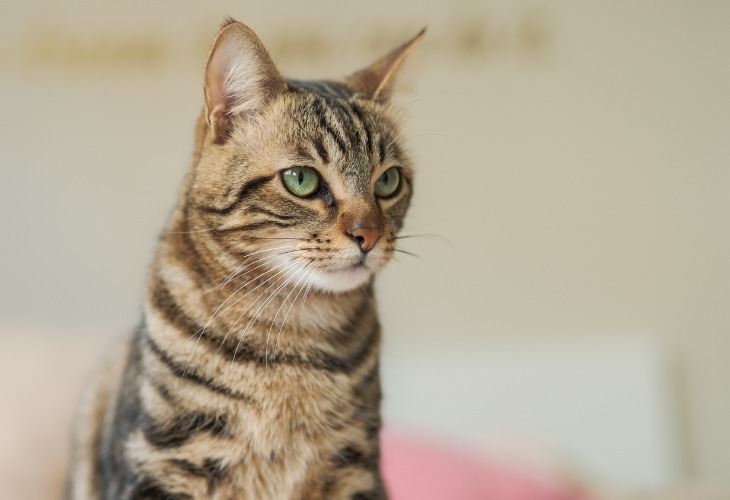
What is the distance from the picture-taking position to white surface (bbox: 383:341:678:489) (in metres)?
2.38

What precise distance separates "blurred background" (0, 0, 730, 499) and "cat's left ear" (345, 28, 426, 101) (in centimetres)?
116

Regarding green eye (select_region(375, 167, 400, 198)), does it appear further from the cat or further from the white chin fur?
the white chin fur

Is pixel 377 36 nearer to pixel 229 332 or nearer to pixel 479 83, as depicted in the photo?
pixel 479 83

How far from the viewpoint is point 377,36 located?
2316mm

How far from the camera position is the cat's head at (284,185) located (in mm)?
844

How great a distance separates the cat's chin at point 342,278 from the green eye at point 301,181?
9 cm

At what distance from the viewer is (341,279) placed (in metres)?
0.87

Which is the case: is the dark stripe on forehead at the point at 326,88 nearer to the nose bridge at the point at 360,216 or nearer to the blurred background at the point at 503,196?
the nose bridge at the point at 360,216

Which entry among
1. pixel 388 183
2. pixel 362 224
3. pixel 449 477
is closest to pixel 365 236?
pixel 362 224

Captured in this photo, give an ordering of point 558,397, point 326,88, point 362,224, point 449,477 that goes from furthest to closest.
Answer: point 558,397 → point 449,477 → point 326,88 → point 362,224

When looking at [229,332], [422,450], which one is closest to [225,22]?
[229,332]

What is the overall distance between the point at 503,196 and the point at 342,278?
1.61 m

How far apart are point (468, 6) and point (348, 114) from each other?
63.5 inches

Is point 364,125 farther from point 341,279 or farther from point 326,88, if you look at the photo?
point 341,279
